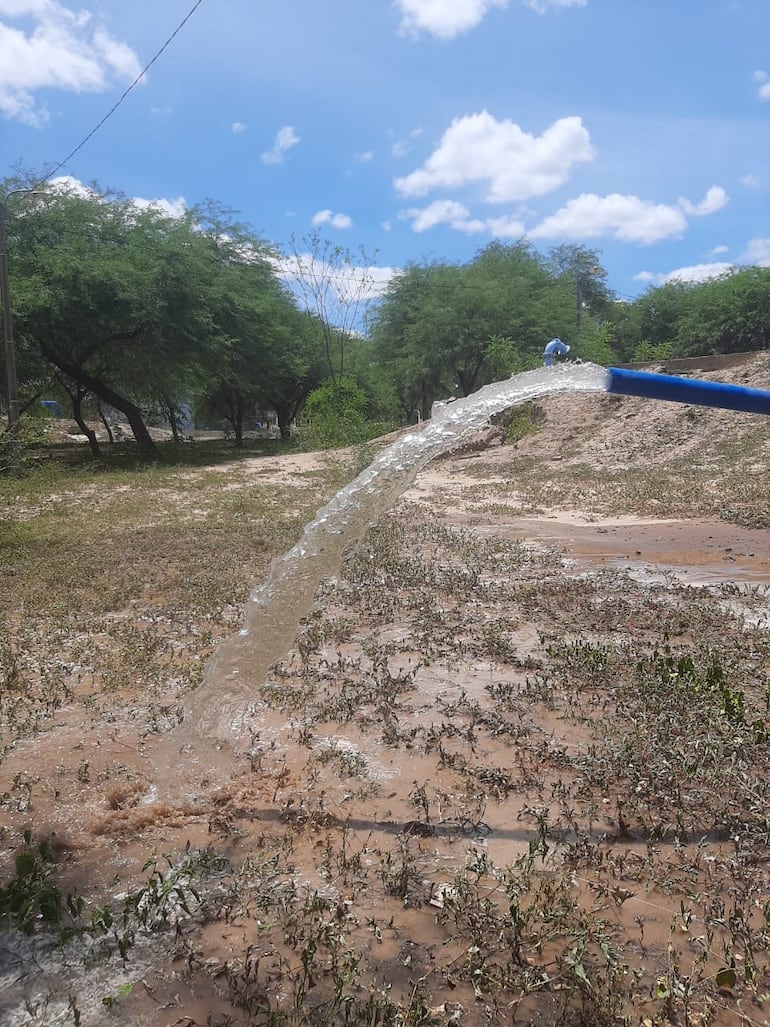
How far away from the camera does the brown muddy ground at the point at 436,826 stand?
2.44 metres

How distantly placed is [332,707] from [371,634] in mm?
1484

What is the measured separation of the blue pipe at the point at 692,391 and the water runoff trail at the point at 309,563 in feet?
3.33

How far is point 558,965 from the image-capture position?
2.51 meters

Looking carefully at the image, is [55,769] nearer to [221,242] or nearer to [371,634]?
[371,634]

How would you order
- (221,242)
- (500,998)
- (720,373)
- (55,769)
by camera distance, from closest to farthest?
(500,998)
(55,769)
(720,373)
(221,242)

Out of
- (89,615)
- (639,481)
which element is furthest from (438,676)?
(639,481)

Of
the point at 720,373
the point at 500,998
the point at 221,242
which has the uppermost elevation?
the point at 221,242

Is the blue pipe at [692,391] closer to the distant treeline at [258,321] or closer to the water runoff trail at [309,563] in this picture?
the water runoff trail at [309,563]

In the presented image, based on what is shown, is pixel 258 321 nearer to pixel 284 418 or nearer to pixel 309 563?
pixel 284 418

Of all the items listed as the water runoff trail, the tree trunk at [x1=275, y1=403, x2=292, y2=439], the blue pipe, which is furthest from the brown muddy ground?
the tree trunk at [x1=275, y1=403, x2=292, y2=439]

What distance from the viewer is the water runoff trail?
4.57 meters

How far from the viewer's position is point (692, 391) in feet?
8.69

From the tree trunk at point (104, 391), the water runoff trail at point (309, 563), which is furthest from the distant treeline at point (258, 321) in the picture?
the water runoff trail at point (309, 563)

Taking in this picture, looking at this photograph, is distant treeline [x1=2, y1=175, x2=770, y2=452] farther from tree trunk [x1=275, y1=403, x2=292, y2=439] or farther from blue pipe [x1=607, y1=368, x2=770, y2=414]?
blue pipe [x1=607, y1=368, x2=770, y2=414]
